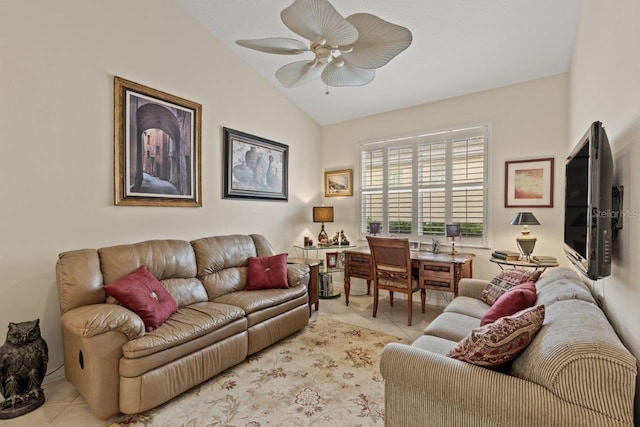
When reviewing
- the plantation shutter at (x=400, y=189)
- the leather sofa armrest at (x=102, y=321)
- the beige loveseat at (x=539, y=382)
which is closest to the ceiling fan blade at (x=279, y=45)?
the leather sofa armrest at (x=102, y=321)

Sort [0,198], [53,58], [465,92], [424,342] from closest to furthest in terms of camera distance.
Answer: [424,342]
[0,198]
[53,58]
[465,92]

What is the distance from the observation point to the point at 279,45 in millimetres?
2283

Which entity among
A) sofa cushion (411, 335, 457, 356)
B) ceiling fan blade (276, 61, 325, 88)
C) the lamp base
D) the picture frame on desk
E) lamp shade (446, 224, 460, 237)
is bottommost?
sofa cushion (411, 335, 457, 356)

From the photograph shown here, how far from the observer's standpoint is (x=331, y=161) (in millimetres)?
5293

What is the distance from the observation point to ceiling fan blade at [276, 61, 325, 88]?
8.29 feet

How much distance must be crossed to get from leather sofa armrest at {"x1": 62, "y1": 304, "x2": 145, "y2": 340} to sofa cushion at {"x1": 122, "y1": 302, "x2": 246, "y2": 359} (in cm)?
8

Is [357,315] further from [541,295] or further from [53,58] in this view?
[53,58]

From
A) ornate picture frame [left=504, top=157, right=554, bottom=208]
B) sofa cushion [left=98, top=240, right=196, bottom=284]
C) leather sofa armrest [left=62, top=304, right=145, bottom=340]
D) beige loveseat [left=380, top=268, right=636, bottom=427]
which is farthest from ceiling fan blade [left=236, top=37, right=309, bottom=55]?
ornate picture frame [left=504, top=157, right=554, bottom=208]

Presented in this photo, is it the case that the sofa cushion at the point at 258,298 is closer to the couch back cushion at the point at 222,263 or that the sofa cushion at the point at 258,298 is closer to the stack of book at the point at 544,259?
the couch back cushion at the point at 222,263

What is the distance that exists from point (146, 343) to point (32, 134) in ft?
6.03

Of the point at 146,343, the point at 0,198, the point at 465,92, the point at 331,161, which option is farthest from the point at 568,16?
the point at 0,198

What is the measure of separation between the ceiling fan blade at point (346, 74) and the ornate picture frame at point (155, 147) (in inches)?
66.9

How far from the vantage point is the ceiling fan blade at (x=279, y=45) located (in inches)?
87.6

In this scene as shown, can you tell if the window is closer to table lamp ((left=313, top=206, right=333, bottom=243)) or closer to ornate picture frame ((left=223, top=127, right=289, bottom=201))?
table lamp ((left=313, top=206, right=333, bottom=243))
